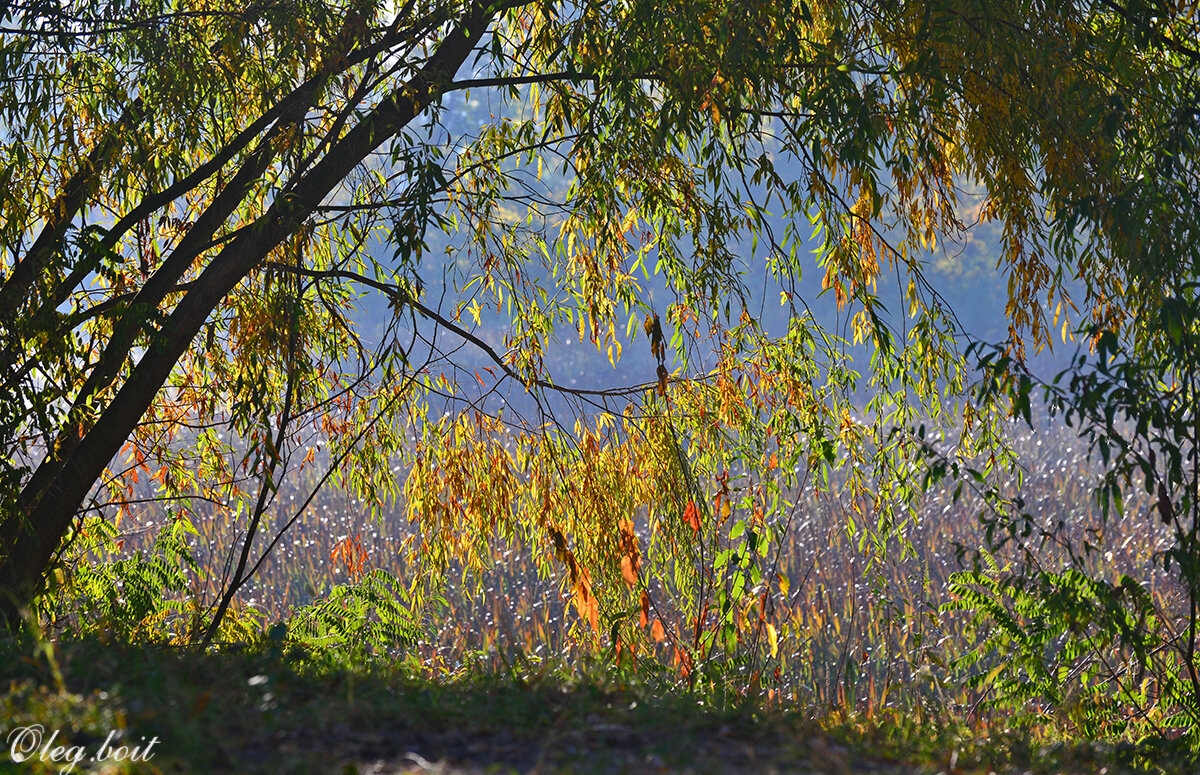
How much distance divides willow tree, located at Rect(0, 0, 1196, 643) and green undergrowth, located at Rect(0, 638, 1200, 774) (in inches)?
50.0

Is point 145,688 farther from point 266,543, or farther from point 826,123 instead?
point 266,543

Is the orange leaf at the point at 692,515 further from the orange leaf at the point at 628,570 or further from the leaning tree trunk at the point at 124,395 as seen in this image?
the leaning tree trunk at the point at 124,395

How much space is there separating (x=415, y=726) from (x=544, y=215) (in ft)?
9.09

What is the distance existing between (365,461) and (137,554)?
1295 mm

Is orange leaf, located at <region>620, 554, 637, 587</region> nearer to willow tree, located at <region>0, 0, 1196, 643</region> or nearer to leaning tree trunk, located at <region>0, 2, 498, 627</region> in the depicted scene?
willow tree, located at <region>0, 0, 1196, 643</region>

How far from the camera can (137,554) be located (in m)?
5.07

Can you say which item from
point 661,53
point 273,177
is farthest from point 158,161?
point 661,53

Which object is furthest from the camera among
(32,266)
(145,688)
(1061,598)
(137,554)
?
(137,554)

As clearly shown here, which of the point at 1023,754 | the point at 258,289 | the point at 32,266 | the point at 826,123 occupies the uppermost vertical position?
the point at 826,123

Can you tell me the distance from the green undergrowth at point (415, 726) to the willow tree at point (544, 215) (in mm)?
1271

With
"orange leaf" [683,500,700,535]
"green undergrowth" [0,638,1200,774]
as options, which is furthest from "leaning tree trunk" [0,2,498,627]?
"orange leaf" [683,500,700,535]

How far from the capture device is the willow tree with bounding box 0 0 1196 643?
3.69 m

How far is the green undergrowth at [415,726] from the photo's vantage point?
7.18ft

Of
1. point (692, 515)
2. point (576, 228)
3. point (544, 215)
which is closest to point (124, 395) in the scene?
point (544, 215)
